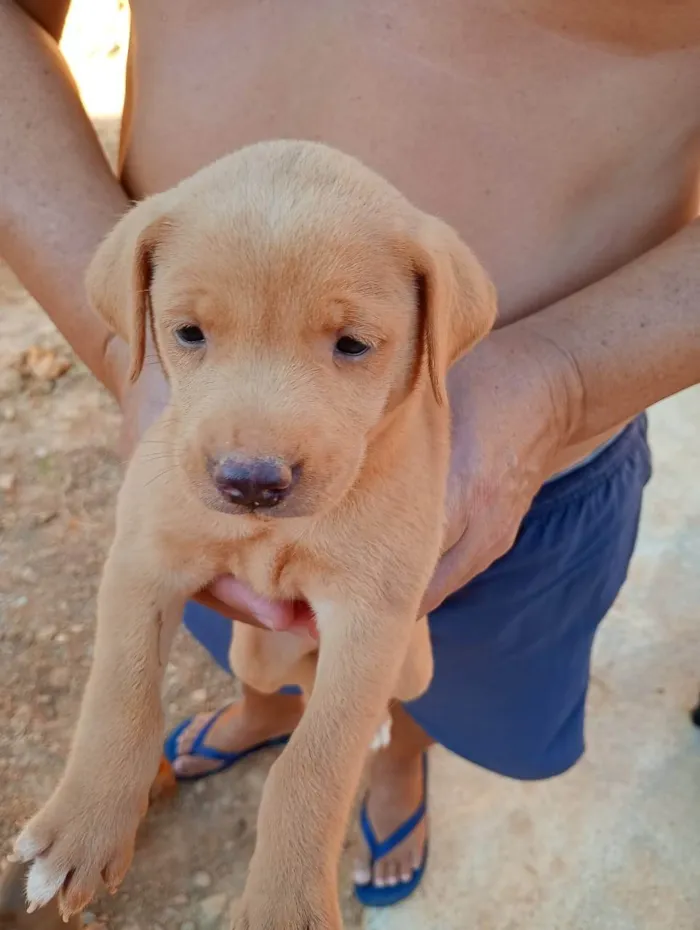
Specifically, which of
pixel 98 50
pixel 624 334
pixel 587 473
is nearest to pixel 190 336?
pixel 624 334

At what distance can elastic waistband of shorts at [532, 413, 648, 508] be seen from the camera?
1.55 m

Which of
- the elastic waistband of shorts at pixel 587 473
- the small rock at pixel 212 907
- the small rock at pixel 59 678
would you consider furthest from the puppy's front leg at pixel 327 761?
the small rock at pixel 59 678

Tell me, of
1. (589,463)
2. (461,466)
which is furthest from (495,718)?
(461,466)

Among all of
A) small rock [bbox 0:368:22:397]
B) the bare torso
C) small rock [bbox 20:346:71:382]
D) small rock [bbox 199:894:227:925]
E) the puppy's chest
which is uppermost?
the bare torso

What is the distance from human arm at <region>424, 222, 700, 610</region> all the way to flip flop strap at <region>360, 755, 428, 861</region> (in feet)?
3.31

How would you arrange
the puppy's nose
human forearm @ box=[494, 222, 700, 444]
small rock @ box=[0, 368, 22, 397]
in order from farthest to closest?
small rock @ box=[0, 368, 22, 397]
human forearm @ box=[494, 222, 700, 444]
the puppy's nose

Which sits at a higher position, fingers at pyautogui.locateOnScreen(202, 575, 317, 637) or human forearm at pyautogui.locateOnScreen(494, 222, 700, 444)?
human forearm at pyautogui.locateOnScreen(494, 222, 700, 444)

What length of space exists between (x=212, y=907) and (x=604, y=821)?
994 millimetres

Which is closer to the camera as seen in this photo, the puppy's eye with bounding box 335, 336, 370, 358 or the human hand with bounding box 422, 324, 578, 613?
the puppy's eye with bounding box 335, 336, 370, 358

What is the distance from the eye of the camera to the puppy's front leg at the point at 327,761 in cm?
106

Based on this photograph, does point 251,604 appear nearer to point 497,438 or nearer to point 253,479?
point 253,479

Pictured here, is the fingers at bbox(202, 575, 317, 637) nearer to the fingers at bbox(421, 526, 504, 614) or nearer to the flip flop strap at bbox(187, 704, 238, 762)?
the fingers at bbox(421, 526, 504, 614)

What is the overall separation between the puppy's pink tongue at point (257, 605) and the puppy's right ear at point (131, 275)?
0.30 m

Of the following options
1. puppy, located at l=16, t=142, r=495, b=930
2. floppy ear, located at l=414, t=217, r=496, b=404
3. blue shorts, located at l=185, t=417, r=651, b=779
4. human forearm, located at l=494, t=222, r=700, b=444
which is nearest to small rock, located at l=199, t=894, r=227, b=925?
blue shorts, located at l=185, t=417, r=651, b=779
